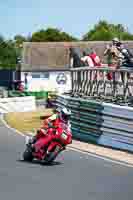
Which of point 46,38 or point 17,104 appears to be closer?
point 17,104

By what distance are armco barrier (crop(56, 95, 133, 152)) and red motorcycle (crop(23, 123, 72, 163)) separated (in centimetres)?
345

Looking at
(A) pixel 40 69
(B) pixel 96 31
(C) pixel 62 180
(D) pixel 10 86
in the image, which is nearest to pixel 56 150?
(C) pixel 62 180

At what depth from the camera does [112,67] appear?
65.8 feet

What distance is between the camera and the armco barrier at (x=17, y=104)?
1568 inches

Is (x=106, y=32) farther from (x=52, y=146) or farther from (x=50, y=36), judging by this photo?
(x=52, y=146)

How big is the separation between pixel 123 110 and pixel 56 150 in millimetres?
4247

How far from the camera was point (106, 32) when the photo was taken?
12331 centimetres

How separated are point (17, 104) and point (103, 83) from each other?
20.4m

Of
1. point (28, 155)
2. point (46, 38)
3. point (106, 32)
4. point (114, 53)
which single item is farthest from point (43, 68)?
point (28, 155)

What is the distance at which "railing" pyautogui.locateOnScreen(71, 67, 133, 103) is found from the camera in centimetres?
1927

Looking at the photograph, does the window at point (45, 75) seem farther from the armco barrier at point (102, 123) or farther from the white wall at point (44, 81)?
the armco barrier at point (102, 123)

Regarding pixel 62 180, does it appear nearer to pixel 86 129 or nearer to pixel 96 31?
pixel 86 129

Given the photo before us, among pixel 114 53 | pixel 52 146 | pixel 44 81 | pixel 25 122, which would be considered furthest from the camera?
pixel 44 81

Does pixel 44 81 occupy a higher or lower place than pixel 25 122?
lower
